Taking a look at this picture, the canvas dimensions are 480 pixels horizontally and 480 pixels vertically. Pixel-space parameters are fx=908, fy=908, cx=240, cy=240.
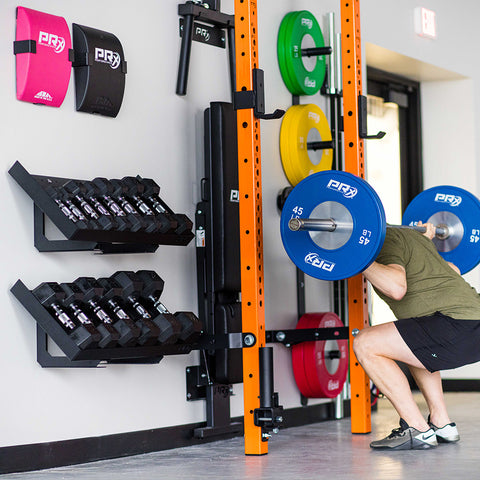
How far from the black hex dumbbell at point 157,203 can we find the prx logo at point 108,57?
50cm

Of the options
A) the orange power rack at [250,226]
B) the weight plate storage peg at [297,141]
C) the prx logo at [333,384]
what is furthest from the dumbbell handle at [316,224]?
the prx logo at [333,384]

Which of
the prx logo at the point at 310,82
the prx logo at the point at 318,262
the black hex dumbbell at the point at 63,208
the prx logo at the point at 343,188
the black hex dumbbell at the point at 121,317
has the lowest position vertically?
the black hex dumbbell at the point at 121,317

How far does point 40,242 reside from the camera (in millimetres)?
3602

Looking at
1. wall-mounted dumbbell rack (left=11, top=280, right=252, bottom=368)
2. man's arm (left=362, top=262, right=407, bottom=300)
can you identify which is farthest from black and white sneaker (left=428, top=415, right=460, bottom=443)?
wall-mounted dumbbell rack (left=11, top=280, right=252, bottom=368)

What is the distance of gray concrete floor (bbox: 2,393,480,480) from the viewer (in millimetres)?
3461

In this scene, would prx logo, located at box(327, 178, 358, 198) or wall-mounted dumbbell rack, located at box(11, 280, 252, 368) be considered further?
prx logo, located at box(327, 178, 358, 198)

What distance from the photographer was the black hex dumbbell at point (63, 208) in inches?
134

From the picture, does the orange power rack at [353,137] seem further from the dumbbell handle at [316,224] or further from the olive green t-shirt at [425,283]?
the dumbbell handle at [316,224]

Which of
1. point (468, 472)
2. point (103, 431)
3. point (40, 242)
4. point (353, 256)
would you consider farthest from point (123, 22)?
point (468, 472)

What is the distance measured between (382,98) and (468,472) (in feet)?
12.6

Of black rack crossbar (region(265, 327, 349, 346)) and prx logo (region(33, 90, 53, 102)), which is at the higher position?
prx logo (region(33, 90, 53, 102))

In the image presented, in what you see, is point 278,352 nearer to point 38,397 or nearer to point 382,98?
point 38,397

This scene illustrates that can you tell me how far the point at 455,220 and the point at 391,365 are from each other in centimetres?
112

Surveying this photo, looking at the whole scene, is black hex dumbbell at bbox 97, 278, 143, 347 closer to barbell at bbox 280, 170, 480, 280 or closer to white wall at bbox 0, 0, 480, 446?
white wall at bbox 0, 0, 480, 446
